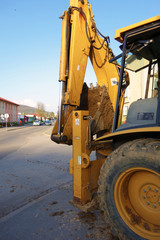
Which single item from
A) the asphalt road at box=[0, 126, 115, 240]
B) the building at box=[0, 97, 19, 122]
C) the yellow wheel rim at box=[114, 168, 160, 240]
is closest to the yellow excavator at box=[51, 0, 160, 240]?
the yellow wheel rim at box=[114, 168, 160, 240]

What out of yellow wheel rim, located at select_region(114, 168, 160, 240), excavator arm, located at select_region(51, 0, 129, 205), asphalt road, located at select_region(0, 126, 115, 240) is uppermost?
excavator arm, located at select_region(51, 0, 129, 205)

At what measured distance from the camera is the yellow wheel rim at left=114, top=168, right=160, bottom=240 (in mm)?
1918

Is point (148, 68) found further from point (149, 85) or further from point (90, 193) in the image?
point (90, 193)

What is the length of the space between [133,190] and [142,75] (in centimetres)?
210

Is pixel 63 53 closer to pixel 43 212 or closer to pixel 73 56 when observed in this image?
pixel 73 56

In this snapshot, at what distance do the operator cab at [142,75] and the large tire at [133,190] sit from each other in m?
0.36

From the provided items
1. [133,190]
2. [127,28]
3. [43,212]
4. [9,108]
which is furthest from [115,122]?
[9,108]

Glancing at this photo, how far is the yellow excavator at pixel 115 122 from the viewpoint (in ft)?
6.45

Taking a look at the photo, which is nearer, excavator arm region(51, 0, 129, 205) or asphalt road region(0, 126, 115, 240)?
asphalt road region(0, 126, 115, 240)

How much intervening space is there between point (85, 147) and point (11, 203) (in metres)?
1.73

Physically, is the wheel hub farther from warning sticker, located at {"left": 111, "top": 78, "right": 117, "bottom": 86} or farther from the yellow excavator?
warning sticker, located at {"left": 111, "top": 78, "right": 117, "bottom": 86}

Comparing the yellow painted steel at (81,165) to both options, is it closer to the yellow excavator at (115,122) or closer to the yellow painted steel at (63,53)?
the yellow excavator at (115,122)

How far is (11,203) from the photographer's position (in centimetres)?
328

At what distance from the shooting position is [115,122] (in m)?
2.46
